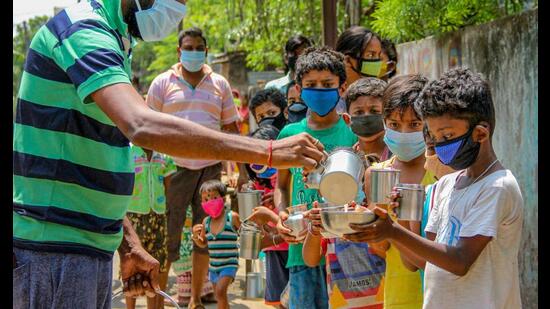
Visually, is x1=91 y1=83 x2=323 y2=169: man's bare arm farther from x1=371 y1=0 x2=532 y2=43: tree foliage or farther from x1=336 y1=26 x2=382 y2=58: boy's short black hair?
x1=371 y1=0 x2=532 y2=43: tree foliage

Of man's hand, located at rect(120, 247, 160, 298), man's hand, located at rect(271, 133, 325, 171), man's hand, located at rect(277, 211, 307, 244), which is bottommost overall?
man's hand, located at rect(120, 247, 160, 298)

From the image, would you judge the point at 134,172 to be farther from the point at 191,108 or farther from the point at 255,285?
the point at 191,108

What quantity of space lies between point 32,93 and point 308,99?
7.24ft

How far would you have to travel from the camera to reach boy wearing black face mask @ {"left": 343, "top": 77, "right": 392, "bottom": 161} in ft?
16.6

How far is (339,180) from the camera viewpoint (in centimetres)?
364

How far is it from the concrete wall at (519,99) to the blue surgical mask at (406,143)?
2.43 meters

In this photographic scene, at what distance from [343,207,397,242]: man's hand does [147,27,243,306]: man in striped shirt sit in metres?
4.79

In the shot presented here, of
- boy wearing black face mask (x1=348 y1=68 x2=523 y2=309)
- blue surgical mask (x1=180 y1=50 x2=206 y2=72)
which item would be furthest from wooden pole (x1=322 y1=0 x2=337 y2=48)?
boy wearing black face mask (x1=348 y1=68 x2=523 y2=309)

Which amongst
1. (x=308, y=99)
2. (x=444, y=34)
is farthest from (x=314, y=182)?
(x=444, y=34)

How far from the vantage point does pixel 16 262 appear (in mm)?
3555

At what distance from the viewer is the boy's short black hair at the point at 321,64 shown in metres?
5.54

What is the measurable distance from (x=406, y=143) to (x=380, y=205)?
412 mm

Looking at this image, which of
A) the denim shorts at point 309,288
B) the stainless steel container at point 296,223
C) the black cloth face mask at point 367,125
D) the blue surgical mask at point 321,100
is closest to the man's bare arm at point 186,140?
the stainless steel container at point 296,223
